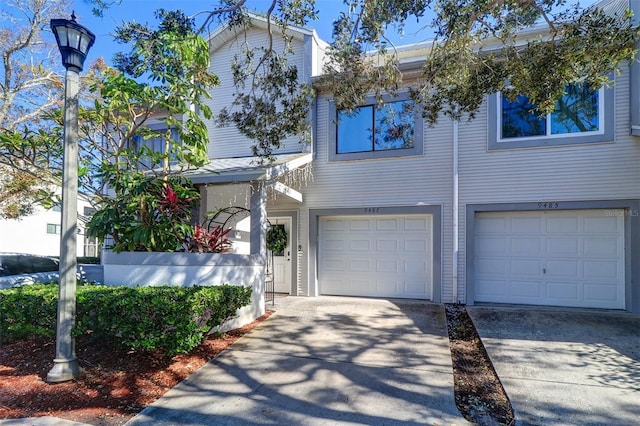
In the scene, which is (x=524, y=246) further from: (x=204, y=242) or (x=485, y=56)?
(x=204, y=242)

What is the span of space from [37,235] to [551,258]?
80.3 feet

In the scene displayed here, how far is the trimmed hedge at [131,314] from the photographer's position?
4582mm

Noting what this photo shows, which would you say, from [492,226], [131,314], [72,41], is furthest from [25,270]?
[492,226]

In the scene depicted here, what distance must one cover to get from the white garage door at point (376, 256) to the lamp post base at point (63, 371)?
606 cm

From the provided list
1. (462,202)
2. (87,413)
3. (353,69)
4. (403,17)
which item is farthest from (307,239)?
(87,413)

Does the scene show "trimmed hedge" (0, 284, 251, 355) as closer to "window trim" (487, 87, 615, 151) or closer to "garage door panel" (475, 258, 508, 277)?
"garage door panel" (475, 258, 508, 277)

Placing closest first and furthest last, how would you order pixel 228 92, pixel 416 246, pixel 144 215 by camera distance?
pixel 144 215 → pixel 416 246 → pixel 228 92

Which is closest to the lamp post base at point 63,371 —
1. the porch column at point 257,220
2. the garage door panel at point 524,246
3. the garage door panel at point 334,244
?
the porch column at point 257,220

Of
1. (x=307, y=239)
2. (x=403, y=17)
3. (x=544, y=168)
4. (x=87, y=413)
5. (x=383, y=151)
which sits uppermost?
(x=403, y=17)

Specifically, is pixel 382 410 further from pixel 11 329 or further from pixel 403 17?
pixel 403 17

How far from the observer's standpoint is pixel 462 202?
8555mm

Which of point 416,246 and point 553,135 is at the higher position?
point 553,135

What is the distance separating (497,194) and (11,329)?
9201 mm

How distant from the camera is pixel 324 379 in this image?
452cm
